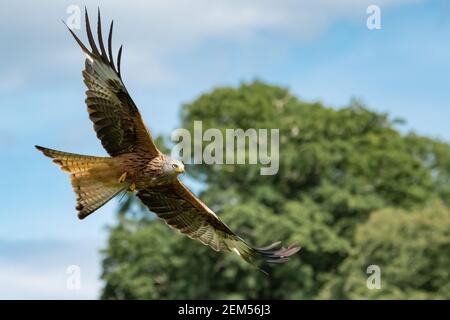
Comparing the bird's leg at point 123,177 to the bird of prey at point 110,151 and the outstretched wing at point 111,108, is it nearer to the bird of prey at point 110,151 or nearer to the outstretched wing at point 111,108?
the bird of prey at point 110,151

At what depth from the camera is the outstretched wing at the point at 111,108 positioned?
569 inches

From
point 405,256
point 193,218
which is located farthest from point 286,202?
point 193,218

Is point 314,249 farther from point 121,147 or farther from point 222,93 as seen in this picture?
point 121,147

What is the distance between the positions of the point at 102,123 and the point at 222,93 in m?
40.0

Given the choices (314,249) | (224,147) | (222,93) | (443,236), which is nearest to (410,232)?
(443,236)

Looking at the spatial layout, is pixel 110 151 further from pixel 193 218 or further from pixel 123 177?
pixel 193 218

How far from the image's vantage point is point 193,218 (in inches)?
661

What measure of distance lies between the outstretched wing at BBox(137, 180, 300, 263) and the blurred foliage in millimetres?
30756

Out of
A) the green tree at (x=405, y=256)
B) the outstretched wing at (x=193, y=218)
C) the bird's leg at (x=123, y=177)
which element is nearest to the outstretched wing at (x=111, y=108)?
the bird's leg at (x=123, y=177)

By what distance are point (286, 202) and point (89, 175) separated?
38.7m

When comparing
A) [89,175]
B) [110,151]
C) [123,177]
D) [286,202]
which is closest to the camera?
[89,175]

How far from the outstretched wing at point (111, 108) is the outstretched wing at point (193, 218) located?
143cm

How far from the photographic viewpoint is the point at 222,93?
54.4 meters

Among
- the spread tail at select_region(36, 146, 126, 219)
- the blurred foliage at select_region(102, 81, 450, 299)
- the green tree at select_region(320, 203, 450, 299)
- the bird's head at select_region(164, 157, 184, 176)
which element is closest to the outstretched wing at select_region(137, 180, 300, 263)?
the bird's head at select_region(164, 157, 184, 176)
